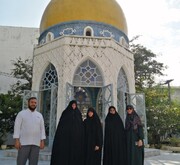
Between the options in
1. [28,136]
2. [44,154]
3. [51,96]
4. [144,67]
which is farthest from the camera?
[144,67]

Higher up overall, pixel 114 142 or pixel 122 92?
pixel 122 92

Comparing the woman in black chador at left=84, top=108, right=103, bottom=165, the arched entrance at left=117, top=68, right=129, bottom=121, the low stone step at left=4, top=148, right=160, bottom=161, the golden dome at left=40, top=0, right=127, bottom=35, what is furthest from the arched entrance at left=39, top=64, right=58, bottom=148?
the woman in black chador at left=84, top=108, right=103, bottom=165

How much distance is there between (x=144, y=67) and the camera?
16922 mm

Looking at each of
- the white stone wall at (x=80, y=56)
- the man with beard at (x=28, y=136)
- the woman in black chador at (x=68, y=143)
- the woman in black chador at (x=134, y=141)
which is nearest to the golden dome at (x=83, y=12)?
the white stone wall at (x=80, y=56)

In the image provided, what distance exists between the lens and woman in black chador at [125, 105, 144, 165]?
177 inches

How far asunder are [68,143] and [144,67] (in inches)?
541

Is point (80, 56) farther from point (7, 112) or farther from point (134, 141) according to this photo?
point (7, 112)

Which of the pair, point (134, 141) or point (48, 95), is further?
point (48, 95)

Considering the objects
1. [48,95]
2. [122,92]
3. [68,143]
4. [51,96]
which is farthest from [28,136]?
[48,95]

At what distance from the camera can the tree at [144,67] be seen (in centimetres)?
1694

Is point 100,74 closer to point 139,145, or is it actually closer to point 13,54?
point 139,145

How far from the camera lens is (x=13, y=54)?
70.6 ft

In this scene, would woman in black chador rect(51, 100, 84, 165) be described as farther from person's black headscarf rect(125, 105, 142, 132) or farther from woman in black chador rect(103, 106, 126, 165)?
person's black headscarf rect(125, 105, 142, 132)

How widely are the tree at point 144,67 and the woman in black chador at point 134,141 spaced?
1229 cm
